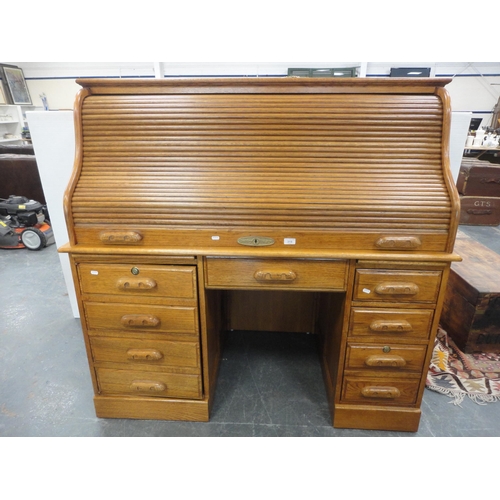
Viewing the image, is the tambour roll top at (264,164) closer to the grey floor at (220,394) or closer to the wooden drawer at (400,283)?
the wooden drawer at (400,283)

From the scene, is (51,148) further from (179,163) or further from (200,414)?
(200,414)

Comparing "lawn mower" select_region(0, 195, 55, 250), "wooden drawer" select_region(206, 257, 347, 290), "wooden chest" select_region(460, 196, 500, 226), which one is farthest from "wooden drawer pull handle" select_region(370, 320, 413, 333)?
"wooden chest" select_region(460, 196, 500, 226)

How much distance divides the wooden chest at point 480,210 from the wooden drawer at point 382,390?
12.8 ft

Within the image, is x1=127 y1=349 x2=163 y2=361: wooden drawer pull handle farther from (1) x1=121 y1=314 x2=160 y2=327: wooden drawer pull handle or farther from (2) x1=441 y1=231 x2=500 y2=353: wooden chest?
(2) x1=441 y1=231 x2=500 y2=353: wooden chest

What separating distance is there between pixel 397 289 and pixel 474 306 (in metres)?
1.03

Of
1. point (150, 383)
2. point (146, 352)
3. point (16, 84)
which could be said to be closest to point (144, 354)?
point (146, 352)

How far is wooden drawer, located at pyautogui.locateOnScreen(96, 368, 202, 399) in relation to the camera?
1.63m

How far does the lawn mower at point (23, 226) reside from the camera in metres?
3.73

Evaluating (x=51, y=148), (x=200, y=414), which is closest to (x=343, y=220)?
(x=200, y=414)

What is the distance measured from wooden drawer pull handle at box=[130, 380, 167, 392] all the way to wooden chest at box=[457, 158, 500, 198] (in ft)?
15.5

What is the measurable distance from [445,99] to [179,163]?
3.67 feet

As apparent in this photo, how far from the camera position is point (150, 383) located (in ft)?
5.37

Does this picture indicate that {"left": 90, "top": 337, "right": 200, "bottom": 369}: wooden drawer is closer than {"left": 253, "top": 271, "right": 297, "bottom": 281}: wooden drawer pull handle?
No

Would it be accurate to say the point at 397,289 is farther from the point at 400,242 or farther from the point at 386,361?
the point at 386,361
